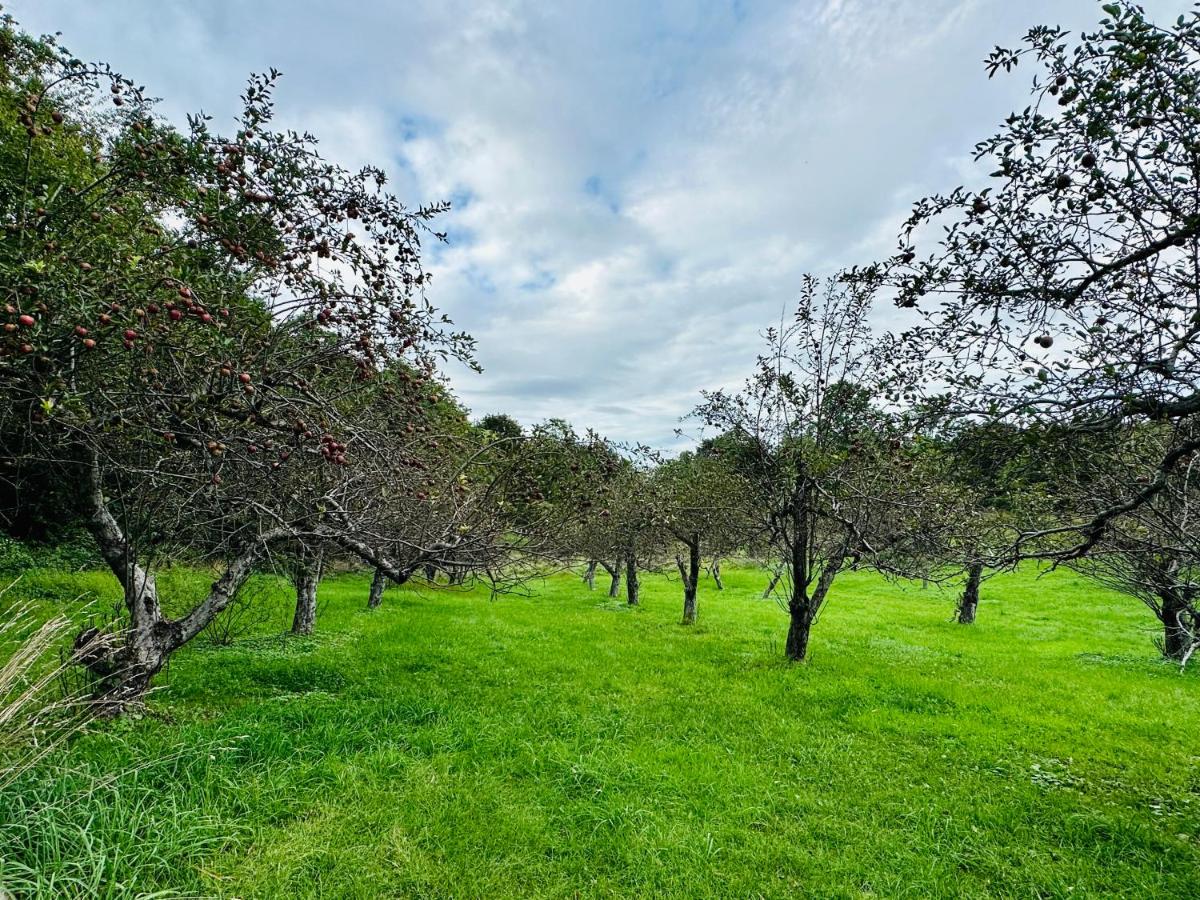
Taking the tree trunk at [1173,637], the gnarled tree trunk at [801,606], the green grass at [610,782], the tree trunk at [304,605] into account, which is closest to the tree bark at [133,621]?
the green grass at [610,782]

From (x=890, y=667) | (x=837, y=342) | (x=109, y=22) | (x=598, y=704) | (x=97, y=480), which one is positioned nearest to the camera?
(x=109, y=22)

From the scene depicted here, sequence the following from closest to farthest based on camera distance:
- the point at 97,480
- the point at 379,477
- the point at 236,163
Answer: the point at 236,163 < the point at 97,480 < the point at 379,477

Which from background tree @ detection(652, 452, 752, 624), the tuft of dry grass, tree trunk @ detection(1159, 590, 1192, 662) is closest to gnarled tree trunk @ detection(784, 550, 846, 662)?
background tree @ detection(652, 452, 752, 624)

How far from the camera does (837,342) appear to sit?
396 inches

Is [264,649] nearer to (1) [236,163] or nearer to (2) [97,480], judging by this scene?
(2) [97,480]

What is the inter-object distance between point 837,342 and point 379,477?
28.0 ft

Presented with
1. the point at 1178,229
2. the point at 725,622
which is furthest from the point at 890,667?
the point at 1178,229

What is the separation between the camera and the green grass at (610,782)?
4.21 metres

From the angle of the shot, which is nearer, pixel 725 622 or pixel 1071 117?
pixel 1071 117

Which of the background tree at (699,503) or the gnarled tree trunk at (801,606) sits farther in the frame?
the background tree at (699,503)

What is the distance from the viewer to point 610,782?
5.82m

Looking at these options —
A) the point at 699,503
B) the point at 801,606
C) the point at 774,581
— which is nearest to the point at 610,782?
the point at 801,606

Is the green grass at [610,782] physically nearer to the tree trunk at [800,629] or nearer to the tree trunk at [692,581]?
the tree trunk at [800,629]

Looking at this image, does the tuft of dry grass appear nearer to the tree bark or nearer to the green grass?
the green grass
